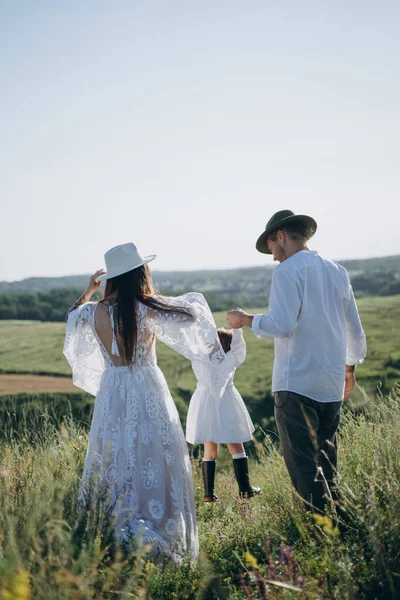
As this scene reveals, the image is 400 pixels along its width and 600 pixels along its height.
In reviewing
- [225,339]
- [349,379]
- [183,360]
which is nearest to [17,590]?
[349,379]

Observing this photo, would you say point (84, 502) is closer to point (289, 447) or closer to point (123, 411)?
point (123, 411)

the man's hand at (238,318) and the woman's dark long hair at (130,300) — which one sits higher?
the woman's dark long hair at (130,300)

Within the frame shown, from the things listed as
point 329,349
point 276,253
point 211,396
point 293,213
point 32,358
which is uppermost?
point 293,213

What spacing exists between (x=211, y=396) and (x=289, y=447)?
4.33 ft

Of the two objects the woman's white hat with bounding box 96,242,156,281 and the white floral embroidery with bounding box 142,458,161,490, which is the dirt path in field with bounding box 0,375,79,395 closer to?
the white floral embroidery with bounding box 142,458,161,490

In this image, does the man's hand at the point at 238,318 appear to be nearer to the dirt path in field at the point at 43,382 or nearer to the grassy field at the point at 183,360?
the dirt path in field at the point at 43,382

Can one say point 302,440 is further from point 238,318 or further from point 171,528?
point 171,528

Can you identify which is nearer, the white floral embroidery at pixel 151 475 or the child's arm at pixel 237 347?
the white floral embroidery at pixel 151 475

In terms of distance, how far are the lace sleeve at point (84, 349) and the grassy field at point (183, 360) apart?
9099mm

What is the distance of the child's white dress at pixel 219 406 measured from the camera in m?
4.96

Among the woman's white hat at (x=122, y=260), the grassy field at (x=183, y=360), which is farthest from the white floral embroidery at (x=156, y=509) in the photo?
the grassy field at (x=183, y=360)

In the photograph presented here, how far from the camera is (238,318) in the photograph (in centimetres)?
402

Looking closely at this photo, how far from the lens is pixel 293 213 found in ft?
13.3

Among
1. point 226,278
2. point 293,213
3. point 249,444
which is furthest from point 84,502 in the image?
point 226,278
